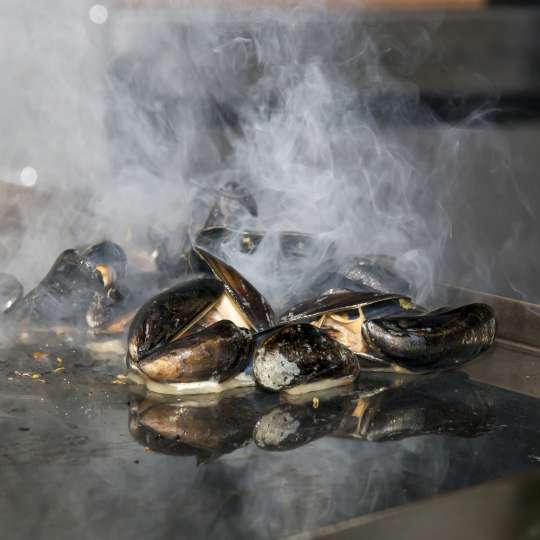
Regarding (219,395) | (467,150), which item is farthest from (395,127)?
(219,395)

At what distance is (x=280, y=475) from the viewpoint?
5.49 feet

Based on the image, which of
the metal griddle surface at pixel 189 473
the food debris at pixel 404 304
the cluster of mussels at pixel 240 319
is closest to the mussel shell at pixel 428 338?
the cluster of mussels at pixel 240 319

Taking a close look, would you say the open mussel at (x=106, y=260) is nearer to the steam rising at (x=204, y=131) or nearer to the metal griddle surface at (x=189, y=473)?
the steam rising at (x=204, y=131)

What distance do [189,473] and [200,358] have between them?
1.52ft

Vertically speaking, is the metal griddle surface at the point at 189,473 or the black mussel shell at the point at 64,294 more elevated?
the metal griddle surface at the point at 189,473

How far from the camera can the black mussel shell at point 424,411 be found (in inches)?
78.2

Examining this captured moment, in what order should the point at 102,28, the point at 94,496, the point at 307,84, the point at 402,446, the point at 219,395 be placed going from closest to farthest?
the point at 94,496
the point at 402,446
the point at 219,395
the point at 307,84
the point at 102,28

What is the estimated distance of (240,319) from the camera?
245 centimetres

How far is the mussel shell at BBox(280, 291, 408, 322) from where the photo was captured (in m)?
2.41

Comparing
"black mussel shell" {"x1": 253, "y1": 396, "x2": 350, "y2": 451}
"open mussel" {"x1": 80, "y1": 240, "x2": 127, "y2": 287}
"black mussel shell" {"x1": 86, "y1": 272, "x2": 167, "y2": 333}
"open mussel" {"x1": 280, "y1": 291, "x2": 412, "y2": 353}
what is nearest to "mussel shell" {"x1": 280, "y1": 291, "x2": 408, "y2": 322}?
"open mussel" {"x1": 280, "y1": 291, "x2": 412, "y2": 353}

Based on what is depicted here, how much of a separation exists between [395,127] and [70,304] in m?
2.57

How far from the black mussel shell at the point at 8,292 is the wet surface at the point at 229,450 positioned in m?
0.33

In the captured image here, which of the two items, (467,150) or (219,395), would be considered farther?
(467,150)

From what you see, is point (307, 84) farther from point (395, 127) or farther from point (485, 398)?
point (485, 398)
